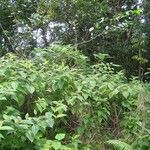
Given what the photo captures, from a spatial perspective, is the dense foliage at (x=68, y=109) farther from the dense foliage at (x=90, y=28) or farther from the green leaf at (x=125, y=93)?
the dense foliage at (x=90, y=28)

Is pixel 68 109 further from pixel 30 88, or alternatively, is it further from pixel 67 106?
pixel 30 88

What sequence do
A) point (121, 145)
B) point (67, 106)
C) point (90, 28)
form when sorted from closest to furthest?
point (121, 145) → point (67, 106) → point (90, 28)

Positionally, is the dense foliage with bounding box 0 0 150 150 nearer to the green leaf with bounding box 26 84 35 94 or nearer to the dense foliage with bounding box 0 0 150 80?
the green leaf with bounding box 26 84 35 94

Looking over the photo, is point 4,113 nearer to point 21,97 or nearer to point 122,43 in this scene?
point 21,97

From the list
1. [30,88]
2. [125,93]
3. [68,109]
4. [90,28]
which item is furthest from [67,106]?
[90,28]

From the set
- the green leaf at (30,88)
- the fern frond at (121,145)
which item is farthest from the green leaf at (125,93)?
the green leaf at (30,88)

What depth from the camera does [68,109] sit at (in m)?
3.89

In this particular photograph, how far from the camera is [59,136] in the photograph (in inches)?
130

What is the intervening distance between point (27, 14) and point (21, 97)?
262 inches

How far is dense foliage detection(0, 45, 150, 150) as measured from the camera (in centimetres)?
315

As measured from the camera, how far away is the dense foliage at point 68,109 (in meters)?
3.15

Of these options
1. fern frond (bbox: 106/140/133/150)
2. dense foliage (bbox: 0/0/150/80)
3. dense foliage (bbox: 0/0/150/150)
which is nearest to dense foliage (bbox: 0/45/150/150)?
dense foliage (bbox: 0/0/150/150)

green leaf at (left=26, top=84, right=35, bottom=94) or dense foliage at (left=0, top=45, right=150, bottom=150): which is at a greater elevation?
green leaf at (left=26, top=84, right=35, bottom=94)

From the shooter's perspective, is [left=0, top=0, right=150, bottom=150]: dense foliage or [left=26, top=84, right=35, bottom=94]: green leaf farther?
[left=26, top=84, right=35, bottom=94]: green leaf
